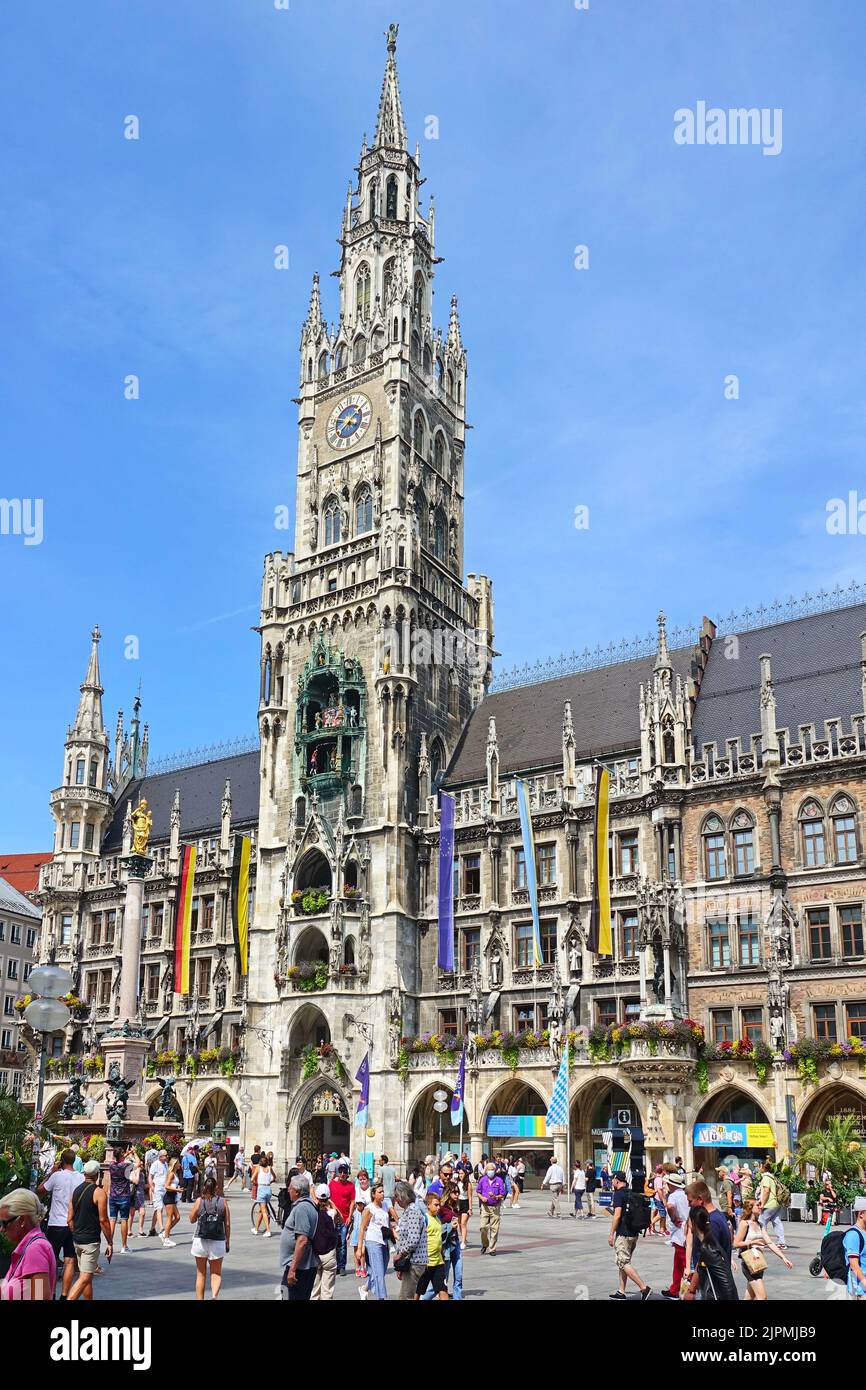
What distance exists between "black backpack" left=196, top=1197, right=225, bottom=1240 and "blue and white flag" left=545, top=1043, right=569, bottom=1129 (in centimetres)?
2738

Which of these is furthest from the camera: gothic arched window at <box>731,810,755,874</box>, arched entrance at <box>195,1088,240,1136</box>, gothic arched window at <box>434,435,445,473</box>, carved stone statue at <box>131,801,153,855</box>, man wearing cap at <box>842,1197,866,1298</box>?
gothic arched window at <box>434,435,445,473</box>

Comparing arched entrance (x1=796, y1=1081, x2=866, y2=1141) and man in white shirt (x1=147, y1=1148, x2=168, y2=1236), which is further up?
arched entrance (x1=796, y1=1081, x2=866, y2=1141)

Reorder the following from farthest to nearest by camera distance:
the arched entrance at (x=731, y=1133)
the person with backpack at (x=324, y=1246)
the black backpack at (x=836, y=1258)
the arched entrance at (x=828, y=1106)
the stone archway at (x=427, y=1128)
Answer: the stone archway at (x=427, y=1128) → the arched entrance at (x=731, y=1133) → the arched entrance at (x=828, y=1106) → the person with backpack at (x=324, y=1246) → the black backpack at (x=836, y=1258)

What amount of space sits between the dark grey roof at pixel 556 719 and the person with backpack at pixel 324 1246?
35143 millimetres

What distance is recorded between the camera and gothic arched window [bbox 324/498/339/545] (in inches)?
2477

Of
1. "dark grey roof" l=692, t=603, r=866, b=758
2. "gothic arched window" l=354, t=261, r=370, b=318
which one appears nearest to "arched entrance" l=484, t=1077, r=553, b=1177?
"dark grey roof" l=692, t=603, r=866, b=758

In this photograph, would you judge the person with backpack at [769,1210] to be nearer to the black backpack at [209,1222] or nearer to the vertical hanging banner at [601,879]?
the black backpack at [209,1222]

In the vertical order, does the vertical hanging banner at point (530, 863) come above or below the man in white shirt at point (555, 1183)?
above

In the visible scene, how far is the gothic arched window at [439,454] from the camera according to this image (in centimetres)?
6556

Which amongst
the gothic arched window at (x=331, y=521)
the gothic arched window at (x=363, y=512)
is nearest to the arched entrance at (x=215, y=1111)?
the gothic arched window at (x=331, y=521)

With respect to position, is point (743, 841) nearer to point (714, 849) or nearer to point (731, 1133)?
point (714, 849)

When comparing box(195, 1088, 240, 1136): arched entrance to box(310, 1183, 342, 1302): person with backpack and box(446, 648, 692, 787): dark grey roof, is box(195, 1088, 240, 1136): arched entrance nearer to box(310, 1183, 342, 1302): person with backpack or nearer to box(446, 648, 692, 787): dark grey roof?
box(446, 648, 692, 787): dark grey roof
